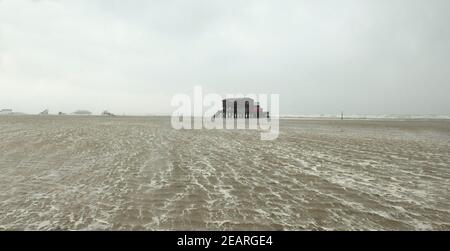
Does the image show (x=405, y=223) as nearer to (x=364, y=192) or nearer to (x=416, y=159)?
(x=364, y=192)

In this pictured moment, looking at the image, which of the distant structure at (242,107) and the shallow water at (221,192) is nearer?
the shallow water at (221,192)

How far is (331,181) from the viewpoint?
27.5 feet

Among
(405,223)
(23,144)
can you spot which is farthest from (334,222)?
(23,144)

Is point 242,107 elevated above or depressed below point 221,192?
above

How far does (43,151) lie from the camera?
1369 centimetres

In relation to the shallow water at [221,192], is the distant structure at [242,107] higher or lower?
higher

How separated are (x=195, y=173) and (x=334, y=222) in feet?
17.2

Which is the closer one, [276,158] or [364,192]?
[364,192]

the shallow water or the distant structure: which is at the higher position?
the distant structure

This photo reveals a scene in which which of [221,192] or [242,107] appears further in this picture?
[242,107]

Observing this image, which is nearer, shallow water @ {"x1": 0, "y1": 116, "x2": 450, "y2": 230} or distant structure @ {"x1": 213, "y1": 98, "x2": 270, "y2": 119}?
shallow water @ {"x1": 0, "y1": 116, "x2": 450, "y2": 230}
